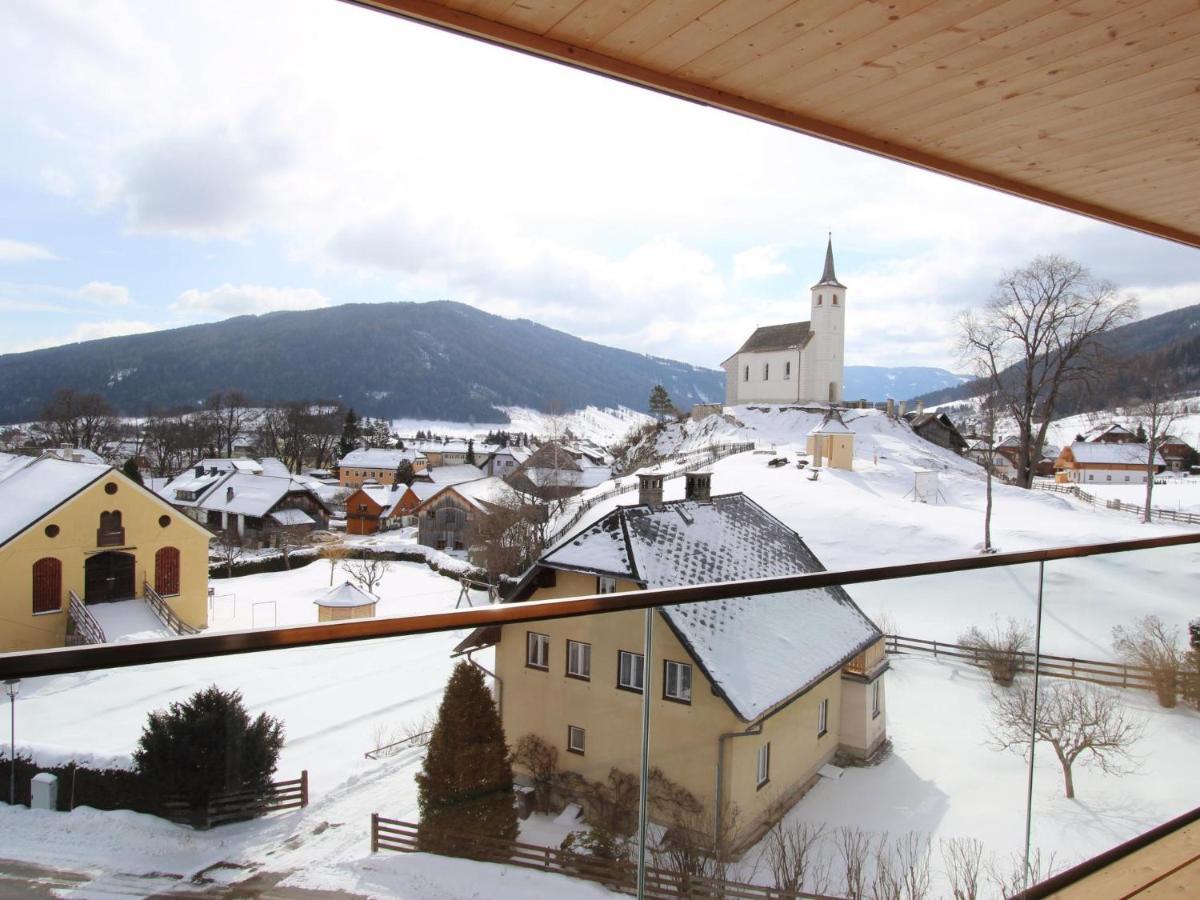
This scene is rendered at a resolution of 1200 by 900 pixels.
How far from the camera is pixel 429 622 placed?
0.93m

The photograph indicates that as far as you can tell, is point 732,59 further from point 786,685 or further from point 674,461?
point 674,461

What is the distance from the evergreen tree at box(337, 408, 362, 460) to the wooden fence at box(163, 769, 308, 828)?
4379 centimetres

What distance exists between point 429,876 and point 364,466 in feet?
131

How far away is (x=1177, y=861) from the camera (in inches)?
68.8

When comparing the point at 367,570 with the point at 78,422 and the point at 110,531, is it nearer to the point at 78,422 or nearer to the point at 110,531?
the point at 110,531

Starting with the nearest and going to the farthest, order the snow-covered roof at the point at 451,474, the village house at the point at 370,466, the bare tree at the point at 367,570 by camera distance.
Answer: the bare tree at the point at 367,570 < the snow-covered roof at the point at 451,474 < the village house at the point at 370,466

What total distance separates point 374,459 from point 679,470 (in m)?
22.3

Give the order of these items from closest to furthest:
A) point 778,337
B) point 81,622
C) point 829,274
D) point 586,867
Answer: point 586,867
point 81,622
point 778,337
point 829,274

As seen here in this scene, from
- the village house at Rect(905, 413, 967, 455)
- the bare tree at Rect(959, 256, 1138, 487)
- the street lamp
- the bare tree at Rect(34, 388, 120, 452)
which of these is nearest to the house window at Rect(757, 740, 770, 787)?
the street lamp

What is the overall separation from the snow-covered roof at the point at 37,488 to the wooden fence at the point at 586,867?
52.0 feet

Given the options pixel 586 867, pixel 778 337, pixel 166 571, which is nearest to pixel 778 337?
pixel 778 337

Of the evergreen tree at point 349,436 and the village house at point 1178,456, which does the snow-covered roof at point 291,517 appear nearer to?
the evergreen tree at point 349,436

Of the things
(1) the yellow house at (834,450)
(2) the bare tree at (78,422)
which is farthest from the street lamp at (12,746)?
(2) the bare tree at (78,422)

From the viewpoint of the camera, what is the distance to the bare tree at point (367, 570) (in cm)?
1927
